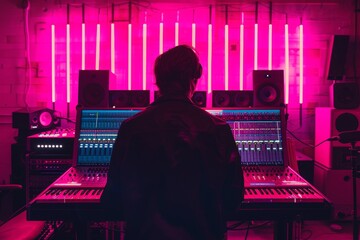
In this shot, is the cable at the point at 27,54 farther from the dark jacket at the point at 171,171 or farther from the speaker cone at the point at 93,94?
the dark jacket at the point at 171,171

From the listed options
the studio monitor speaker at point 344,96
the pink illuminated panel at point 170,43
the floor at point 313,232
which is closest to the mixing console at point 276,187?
the floor at point 313,232

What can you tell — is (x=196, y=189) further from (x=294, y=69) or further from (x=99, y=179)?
(x=294, y=69)

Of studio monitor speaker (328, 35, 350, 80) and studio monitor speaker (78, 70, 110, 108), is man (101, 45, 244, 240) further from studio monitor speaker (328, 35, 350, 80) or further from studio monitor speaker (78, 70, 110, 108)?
studio monitor speaker (328, 35, 350, 80)

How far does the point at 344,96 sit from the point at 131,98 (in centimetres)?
219

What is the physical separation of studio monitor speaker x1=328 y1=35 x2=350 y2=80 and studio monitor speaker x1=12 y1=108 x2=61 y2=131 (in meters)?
2.88

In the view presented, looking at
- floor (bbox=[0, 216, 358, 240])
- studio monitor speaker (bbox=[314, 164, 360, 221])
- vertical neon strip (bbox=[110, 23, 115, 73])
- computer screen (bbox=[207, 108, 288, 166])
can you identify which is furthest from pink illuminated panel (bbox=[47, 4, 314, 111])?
floor (bbox=[0, 216, 358, 240])

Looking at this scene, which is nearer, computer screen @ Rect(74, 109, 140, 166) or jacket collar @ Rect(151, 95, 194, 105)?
jacket collar @ Rect(151, 95, 194, 105)

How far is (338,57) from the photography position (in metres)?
3.89

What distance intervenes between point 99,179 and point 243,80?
Result: 85.8 inches

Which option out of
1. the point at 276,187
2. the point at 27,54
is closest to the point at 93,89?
the point at 27,54

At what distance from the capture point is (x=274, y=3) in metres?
4.09

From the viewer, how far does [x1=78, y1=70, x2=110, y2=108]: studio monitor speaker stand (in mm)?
2972

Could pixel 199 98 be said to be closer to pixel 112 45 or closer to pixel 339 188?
pixel 112 45

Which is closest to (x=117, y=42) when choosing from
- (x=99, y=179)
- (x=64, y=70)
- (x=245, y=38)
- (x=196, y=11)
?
(x=64, y=70)
